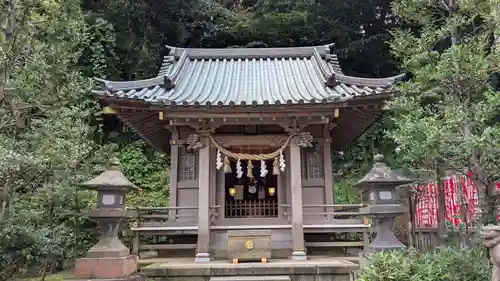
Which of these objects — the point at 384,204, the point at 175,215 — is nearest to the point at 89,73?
the point at 175,215

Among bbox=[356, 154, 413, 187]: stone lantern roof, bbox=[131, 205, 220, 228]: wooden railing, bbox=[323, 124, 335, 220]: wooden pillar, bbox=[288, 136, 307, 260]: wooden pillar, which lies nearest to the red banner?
bbox=[323, 124, 335, 220]: wooden pillar

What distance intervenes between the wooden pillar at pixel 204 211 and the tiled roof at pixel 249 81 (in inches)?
58.3

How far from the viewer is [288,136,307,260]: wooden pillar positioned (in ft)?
26.9

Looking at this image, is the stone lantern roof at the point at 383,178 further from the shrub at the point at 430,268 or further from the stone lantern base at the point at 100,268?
the stone lantern base at the point at 100,268

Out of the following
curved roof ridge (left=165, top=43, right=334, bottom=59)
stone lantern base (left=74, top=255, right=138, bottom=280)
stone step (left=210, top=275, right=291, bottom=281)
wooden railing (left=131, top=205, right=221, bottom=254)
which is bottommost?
stone step (left=210, top=275, right=291, bottom=281)

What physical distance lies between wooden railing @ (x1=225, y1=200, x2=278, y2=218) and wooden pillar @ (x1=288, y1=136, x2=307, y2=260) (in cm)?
251

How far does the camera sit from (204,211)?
839 centimetres

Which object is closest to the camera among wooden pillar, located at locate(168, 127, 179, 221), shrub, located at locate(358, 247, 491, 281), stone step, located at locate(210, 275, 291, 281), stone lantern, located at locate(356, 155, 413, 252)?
shrub, located at locate(358, 247, 491, 281)

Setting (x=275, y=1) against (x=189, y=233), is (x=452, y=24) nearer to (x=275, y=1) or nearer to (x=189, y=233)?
(x=189, y=233)

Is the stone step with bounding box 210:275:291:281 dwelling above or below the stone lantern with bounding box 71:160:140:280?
below

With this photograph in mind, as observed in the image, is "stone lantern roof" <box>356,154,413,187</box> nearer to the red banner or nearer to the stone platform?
the stone platform

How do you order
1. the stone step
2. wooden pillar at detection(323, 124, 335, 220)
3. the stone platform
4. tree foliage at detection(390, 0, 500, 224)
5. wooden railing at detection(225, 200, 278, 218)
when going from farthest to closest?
1. wooden railing at detection(225, 200, 278, 218)
2. wooden pillar at detection(323, 124, 335, 220)
3. the stone platform
4. the stone step
5. tree foliage at detection(390, 0, 500, 224)

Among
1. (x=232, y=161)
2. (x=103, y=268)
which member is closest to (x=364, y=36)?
(x=232, y=161)

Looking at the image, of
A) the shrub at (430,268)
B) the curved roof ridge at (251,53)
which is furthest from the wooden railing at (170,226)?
the curved roof ridge at (251,53)
